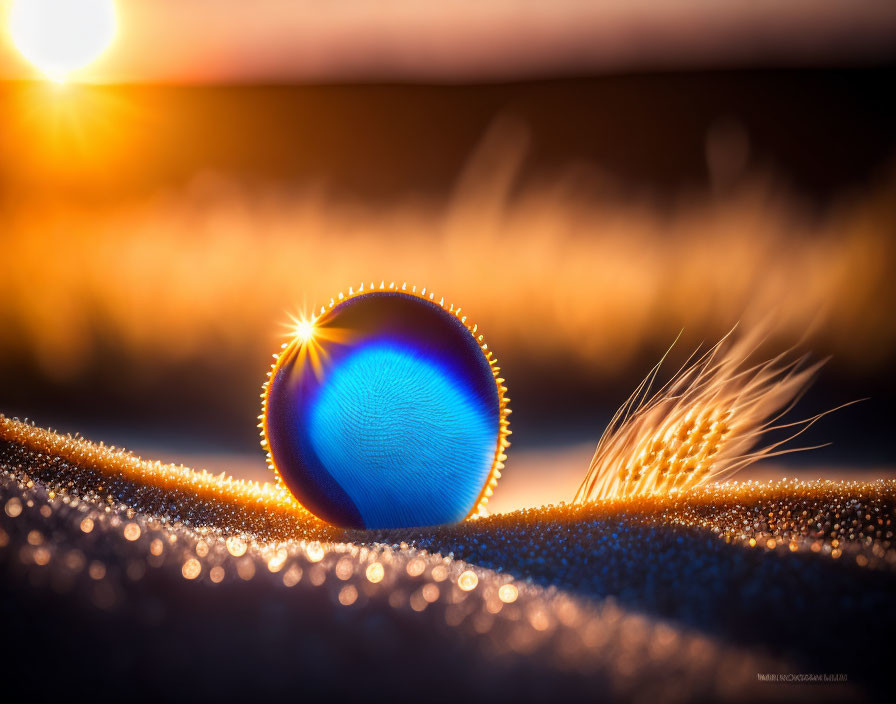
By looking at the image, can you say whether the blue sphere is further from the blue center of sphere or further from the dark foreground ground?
the dark foreground ground

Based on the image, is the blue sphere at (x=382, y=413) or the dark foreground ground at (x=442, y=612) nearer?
the dark foreground ground at (x=442, y=612)

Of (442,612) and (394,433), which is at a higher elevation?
(394,433)

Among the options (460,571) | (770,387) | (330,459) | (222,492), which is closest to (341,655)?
(460,571)

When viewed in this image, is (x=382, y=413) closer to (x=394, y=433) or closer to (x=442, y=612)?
(x=394, y=433)

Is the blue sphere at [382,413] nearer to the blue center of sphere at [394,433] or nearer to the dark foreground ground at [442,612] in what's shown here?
the blue center of sphere at [394,433]

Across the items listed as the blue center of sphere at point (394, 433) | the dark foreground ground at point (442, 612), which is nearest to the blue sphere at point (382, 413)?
the blue center of sphere at point (394, 433)

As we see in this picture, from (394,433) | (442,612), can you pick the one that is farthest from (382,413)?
(442,612)
